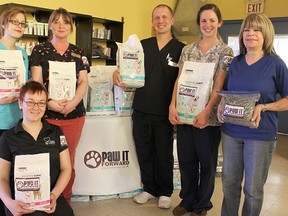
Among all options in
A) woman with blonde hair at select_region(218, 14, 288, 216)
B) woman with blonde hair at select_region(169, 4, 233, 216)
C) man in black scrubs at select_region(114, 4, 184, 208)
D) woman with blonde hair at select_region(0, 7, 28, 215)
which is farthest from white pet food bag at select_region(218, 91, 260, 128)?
woman with blonde hair at select_region(0, 7, 28, 215)

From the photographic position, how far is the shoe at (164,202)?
2.36 metres

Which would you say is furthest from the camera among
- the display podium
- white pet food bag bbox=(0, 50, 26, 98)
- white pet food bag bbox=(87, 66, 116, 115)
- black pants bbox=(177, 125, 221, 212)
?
white pet food bag bbox=(87, 66, 116, 115)

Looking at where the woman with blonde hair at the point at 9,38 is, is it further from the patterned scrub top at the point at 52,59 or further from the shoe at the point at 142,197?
the shoe at the point at 142,197

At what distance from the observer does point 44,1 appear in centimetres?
457

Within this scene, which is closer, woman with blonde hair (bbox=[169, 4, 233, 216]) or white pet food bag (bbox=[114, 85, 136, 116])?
woman with blonde hair (bbox=[169, 4, 233, 216])

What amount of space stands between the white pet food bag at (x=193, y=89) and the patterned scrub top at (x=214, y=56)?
47mm

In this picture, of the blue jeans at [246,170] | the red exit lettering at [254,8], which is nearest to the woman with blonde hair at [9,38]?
the blue jeans at [246,170]

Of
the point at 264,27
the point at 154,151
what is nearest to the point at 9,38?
the point at 154,151

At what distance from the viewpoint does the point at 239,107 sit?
161 centimetres

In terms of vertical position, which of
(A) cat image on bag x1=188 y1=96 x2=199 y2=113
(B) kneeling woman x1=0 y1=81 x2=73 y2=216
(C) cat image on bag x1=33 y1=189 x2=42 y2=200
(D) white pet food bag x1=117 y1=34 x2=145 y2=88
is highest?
(D) white pet food bag x1=117 y1=34 x2=145 y2=88

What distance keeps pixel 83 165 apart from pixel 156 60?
1008 mm

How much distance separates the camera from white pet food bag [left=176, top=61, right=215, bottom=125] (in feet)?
6.39

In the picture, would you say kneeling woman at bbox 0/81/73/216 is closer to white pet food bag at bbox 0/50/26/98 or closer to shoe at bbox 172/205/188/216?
white pet food bag at bbox 0/50/26/98

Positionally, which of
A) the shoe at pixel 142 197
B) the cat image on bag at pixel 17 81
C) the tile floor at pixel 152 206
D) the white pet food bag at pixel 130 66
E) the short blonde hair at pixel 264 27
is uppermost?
the short blonde hair at pixel 264 27
